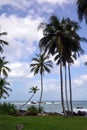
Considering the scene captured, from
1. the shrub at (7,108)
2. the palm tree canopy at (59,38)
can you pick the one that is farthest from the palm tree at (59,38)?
the shrub at (7,108)

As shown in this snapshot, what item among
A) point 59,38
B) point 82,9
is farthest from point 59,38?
point 82,9

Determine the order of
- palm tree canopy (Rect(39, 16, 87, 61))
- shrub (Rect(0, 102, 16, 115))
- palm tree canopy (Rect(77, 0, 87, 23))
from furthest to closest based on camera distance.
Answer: shrub (Rect(0, 102, 16, 115)) → palm tree canopy (Rect(39, 16, 87, 61)) → palm tree canopy (Rect(77, 0, 87, 23))

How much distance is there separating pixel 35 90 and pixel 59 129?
215 ft

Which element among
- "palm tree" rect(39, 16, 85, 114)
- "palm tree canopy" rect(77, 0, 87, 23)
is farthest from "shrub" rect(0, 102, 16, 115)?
"palm tree canopy" rect(77, 0, 87, 23)

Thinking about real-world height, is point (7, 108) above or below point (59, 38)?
below

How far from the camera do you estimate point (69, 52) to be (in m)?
56.0

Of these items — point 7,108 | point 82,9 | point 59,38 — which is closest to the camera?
point 82,9

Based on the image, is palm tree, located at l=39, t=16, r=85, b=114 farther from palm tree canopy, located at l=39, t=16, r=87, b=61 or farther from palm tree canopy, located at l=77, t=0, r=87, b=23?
palm tree canopy, located at l=77, t=0, r=87, b=23

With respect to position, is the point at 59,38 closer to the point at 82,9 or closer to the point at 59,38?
the point at 59,38

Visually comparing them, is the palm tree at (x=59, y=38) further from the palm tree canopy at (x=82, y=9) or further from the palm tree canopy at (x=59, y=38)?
→ the palm tree canopy at (x=82, y=9)

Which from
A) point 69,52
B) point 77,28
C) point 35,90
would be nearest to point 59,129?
point 69,52

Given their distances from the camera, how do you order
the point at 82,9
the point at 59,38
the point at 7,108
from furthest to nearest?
the point at 7,108, the point at 59,38, the point at 82,9

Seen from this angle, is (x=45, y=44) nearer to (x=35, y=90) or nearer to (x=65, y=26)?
(x=65, y=26)

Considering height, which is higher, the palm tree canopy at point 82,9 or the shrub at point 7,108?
the palm tree canopy at point 82,9
